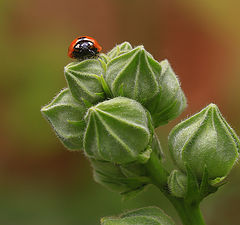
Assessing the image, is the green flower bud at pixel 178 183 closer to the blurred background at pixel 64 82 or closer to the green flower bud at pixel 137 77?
the green flower bud at pixel 137 77

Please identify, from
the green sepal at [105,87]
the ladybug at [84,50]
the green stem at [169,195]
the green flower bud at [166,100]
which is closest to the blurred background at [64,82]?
the green stem at [169,195]

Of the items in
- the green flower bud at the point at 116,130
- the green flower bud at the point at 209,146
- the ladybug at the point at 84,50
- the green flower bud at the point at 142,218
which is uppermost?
the ladybug at the point at 84,50

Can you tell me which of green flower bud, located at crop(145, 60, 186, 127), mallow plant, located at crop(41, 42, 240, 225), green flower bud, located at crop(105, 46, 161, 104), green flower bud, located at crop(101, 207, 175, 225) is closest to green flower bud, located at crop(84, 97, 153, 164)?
mallow plant, located at crop(41, 42, 240, 225)

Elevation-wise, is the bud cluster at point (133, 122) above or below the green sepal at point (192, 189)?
above

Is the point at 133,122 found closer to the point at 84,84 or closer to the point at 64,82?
the point at 84,84

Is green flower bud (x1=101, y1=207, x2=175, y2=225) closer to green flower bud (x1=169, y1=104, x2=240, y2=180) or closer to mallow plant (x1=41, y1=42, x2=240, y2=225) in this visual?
mallow plant (x1=41, y1=42, x2=240, y2=225)

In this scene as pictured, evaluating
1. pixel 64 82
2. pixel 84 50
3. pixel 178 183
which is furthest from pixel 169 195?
pixel 64 82

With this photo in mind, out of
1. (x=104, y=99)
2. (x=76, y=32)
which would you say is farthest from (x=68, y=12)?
(x=104, y=99)
